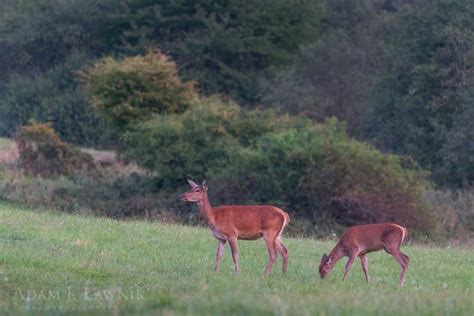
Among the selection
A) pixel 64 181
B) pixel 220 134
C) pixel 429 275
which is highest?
pixel 429 275

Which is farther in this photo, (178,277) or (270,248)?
(270,248)

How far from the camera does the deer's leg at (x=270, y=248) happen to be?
16031 mm

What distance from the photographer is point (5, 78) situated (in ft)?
213

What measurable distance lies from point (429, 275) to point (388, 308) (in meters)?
8.55

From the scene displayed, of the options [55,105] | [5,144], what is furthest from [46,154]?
[55,105]

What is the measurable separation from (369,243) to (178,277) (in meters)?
2.97

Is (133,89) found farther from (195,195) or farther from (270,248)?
(270,248)

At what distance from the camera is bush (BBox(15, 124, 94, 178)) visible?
135 ft

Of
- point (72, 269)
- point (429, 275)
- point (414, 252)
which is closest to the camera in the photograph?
point (72, 269)

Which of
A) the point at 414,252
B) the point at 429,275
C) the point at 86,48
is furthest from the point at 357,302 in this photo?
the point at 86,48

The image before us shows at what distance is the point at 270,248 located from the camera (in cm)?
1616

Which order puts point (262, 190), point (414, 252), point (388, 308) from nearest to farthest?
point (388, 308)
point (414, 252)
point (262, 190)

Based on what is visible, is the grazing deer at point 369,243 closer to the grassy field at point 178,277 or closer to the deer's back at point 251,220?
the grassy field at point 178,277

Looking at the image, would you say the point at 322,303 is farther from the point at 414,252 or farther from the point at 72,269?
the point at 414,252
